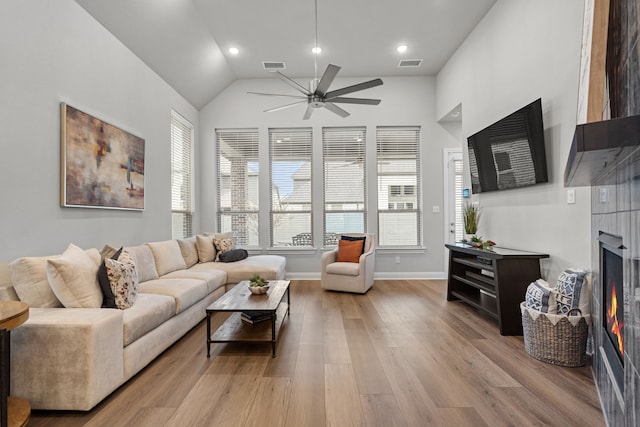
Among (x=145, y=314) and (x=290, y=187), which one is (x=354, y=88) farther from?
(x=145, y=314)

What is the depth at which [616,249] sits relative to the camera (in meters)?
1.53

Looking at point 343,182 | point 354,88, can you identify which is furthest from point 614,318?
point 343,182

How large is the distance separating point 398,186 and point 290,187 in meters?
2.02

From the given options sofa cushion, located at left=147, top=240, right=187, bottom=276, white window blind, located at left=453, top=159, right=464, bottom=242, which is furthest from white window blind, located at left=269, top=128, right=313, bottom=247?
white window blind, located at left=453, top=159, right=464, bottom=242

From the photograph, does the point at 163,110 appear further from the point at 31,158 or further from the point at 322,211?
the point at 322,211

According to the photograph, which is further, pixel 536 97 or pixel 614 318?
pixel 536 97

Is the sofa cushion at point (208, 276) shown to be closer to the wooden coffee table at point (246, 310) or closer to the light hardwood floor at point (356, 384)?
the wooden coffee table at point (246, 310)

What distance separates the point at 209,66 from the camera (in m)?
4.82

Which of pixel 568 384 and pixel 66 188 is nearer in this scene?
pixel 568 384

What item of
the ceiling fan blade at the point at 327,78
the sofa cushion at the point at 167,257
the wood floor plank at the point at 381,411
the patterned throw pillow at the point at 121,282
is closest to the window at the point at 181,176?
the sofa cushion at the point at 167,257

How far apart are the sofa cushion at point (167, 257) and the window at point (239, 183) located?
65.8 inches

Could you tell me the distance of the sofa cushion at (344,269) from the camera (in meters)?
4.52

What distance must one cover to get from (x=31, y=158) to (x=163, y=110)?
230cm

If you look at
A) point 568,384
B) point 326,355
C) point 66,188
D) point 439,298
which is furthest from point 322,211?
point 568,384
